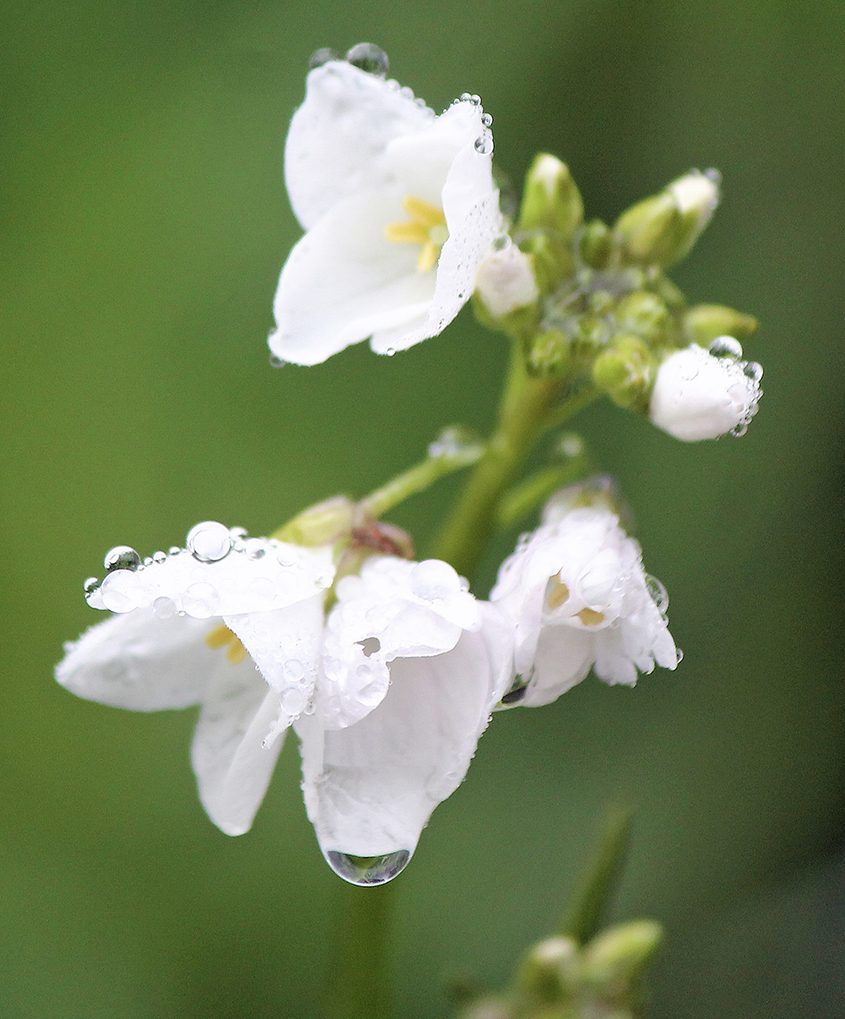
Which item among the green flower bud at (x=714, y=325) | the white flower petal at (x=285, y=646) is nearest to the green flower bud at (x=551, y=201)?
the green flower bud at (x=714, y=325)

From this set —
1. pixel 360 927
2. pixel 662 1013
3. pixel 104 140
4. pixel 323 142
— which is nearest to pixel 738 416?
pixel 323 142

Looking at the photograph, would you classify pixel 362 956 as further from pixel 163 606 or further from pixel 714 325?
pixel 714 325

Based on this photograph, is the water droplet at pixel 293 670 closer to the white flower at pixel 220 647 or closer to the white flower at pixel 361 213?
the white flower at pixel 220 647

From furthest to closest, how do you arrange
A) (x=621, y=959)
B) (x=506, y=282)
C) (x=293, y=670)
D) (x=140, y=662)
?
(x=621, y=959)
(x=506, y=282)
(x=140, y=662)
(x=293, y=670)

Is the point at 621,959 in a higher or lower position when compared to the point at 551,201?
lower

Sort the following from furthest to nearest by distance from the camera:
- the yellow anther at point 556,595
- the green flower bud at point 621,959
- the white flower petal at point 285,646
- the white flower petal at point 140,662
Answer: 1. the green flower bud at point 621,959
2. the white flower petal at point 140,662
3. the yellow anther at point 556,595
4. the white flower petal at point 285,646

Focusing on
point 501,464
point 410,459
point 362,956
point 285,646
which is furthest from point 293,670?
point 410,459
